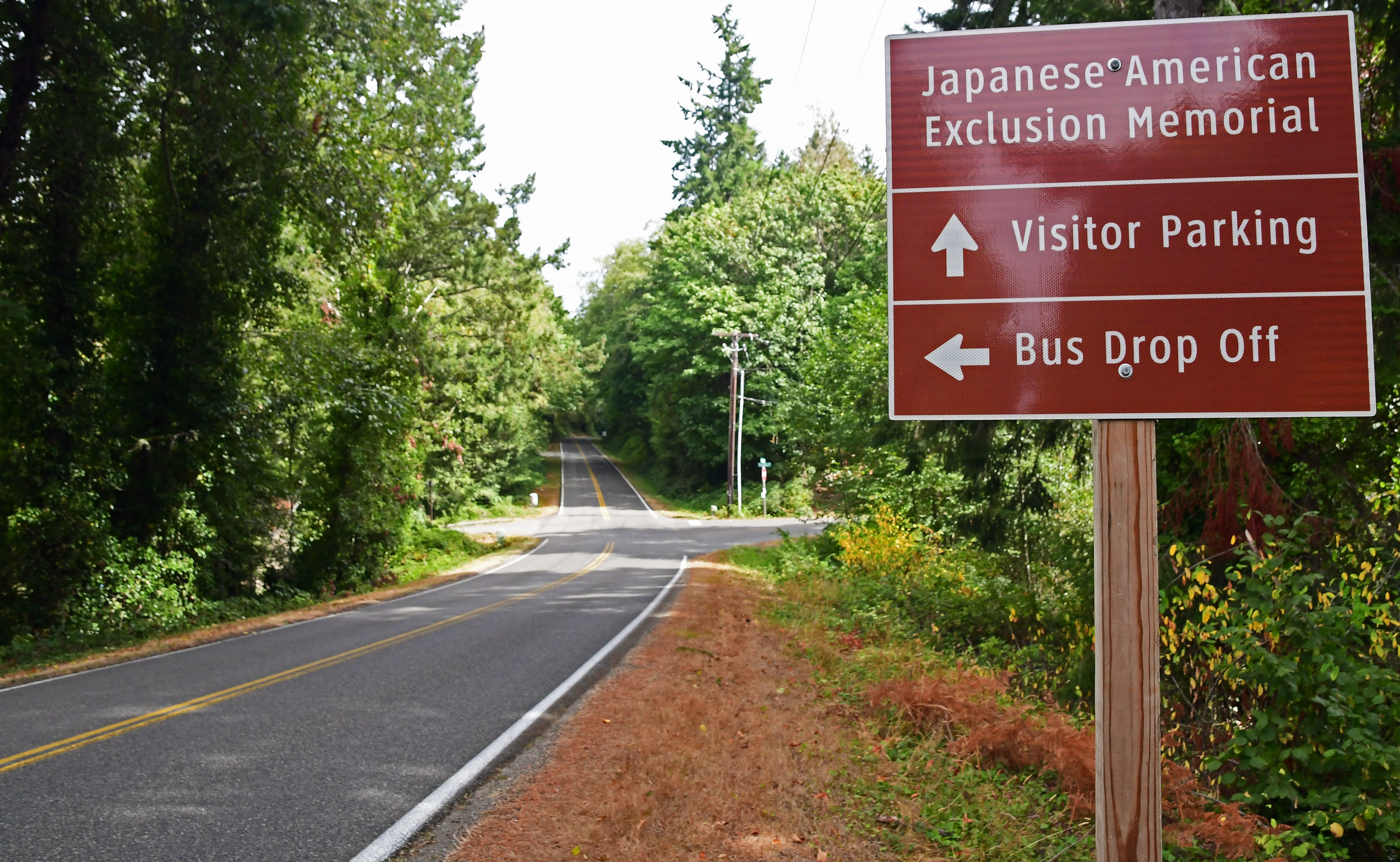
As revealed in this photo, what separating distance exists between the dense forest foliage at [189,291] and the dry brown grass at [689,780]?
30.6 ft

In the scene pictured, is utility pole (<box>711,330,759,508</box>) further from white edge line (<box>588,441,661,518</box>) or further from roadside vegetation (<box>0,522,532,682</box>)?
roadside vegetation (<box>0,522,532,682</box>)

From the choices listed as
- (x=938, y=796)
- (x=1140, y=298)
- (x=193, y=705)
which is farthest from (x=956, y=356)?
→ (x=193, y=705)

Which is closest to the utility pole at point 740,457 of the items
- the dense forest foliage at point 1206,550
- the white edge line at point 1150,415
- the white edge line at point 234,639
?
the dense forest foliage at point 1206,550

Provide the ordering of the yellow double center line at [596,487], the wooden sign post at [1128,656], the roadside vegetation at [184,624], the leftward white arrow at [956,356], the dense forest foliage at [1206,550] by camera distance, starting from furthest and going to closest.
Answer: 1. the yellow double center line at [596,487]
2. the roadside vegetation at [184,624]
3. the dense forest foliage at [1206,550]
4. the leftward white arrow at [956,356]
5. the wooden sign post at [1128,656]

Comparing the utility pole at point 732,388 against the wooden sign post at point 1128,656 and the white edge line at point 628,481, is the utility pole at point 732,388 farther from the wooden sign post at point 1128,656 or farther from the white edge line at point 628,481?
the wooden sign post at point 1128,656

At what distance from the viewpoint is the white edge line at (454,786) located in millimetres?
4703

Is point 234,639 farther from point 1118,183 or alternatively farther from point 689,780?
point 1118,183

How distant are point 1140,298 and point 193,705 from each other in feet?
26.6

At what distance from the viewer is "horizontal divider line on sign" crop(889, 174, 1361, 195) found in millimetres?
3023

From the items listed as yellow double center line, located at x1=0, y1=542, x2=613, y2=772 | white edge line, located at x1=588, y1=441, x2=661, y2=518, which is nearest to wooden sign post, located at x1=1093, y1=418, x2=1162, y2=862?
yellow double center line, located at x1=0, y1=542, x2=613, y2=772

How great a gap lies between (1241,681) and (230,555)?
59.4 ft

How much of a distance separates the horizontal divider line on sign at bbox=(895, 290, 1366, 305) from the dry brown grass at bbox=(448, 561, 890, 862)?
2831mm

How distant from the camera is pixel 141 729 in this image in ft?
23.1

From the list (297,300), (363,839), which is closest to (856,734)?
(363,839)
